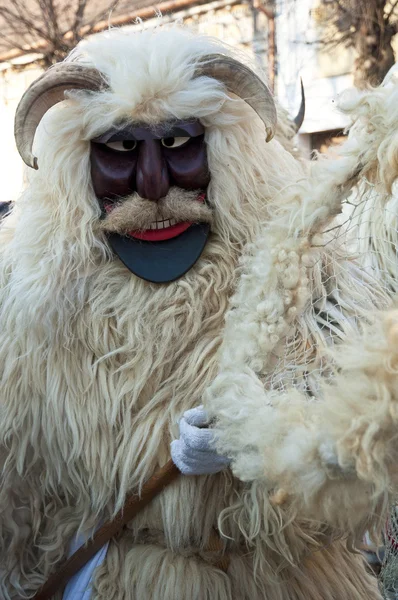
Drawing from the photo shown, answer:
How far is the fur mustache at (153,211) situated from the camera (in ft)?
4.67

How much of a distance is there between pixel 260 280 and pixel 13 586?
0.84m

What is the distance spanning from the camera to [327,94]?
20.3 ft

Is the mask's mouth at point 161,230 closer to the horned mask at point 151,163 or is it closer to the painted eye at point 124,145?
the horned mask at point 151,163

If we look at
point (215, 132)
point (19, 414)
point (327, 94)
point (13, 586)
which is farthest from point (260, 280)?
point (327, 94)

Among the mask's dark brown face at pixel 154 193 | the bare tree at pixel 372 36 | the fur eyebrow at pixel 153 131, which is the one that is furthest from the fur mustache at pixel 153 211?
the bare tree at pixel 372 36

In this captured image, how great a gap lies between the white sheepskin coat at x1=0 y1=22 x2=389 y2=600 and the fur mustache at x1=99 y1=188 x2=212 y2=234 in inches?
1.8

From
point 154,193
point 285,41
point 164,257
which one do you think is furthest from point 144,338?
point 285,41

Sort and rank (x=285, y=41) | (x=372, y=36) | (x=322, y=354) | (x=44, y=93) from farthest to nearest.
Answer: (x=285, y=41) → (x=372, y=36) → (x=44, y=93) → (x=322, y=354)

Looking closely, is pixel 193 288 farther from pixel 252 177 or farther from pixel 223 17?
pixel 223 17

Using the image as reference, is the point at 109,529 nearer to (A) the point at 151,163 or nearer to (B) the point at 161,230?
(B) the point at 161,230

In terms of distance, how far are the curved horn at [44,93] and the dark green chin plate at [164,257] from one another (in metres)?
0.27

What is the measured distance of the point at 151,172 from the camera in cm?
140

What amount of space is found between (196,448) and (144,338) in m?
0.26

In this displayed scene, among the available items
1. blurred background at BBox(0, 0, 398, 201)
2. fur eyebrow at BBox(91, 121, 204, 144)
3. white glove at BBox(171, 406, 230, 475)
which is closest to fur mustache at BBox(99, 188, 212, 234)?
fur eyebrow at BBox(91, 121, 204, 144)
